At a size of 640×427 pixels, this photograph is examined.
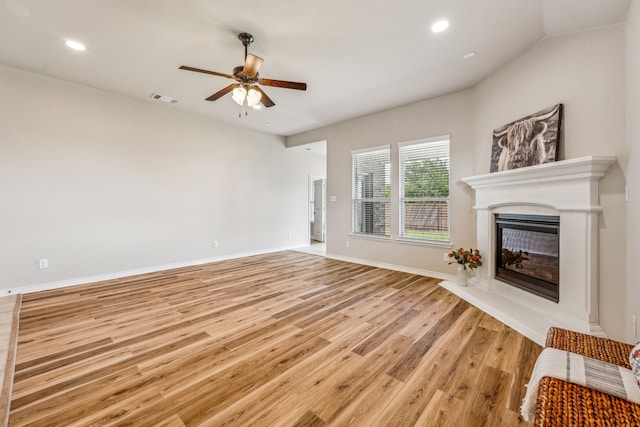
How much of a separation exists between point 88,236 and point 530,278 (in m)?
6.25

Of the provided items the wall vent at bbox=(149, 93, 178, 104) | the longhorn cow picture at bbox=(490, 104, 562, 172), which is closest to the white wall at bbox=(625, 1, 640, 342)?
the longhorn cow picture at bbox=(490, 104, 562, 172)

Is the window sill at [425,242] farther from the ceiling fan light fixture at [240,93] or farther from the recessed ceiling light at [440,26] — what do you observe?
the ceiling fan light fixture at [240,93]

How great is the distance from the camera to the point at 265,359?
2162 millimetres

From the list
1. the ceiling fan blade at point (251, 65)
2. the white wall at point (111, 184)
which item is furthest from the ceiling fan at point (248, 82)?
the white wall at point (111, 184)

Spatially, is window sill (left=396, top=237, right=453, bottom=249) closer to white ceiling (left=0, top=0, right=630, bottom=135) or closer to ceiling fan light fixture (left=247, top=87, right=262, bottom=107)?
white ceiling (left=0, top=0, right=630, bottom=135)

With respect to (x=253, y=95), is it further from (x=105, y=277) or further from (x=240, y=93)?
(x=105, y=277)

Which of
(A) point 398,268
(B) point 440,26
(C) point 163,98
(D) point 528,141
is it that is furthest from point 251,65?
(A) point 398,268

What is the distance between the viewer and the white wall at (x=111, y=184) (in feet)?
12.1

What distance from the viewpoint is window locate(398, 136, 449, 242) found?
450 centimetres

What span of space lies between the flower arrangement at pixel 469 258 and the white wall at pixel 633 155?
1563 mm

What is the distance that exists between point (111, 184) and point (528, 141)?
6032mm

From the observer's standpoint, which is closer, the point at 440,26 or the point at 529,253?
the point at 440,26

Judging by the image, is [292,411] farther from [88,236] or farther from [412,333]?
[88,236]

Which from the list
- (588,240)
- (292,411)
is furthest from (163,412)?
(588,240)
